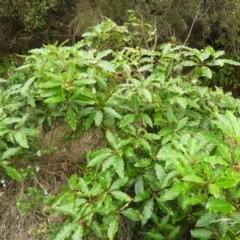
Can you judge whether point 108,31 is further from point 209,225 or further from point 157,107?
point 209,225

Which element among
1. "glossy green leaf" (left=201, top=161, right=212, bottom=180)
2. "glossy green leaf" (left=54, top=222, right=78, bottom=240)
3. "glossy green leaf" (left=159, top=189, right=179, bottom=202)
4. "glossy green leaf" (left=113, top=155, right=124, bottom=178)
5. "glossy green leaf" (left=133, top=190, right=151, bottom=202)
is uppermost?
"glossy green leaf" (left=201, top=161, right=212, bottom=180)

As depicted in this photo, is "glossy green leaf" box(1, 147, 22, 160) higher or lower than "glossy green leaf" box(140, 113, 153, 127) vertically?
lower

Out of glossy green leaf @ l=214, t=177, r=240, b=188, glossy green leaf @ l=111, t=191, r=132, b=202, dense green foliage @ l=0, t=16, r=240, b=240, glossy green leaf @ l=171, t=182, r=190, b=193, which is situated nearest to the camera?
A: glossy green leaf @ l=214, t=177, r=240, b=188

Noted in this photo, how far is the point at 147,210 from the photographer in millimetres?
1707

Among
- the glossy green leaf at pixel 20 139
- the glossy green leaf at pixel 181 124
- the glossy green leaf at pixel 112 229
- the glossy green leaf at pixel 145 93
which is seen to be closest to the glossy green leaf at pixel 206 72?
the glossy green leaf at pixel 181 124

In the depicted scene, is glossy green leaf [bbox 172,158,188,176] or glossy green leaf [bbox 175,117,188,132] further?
glossy green leaf [bbox 175,117,188,132]

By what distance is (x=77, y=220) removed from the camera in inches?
62.8

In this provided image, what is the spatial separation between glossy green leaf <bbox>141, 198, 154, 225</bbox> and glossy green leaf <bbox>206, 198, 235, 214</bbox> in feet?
1.55

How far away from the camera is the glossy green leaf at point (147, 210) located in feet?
5.56

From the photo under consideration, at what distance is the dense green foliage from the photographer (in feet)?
4.99

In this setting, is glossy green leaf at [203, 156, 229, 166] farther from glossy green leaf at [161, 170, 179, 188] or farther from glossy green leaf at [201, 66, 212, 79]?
glossy green leaf at [201, 66, 212, 79]

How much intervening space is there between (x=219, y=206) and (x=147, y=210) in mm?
502

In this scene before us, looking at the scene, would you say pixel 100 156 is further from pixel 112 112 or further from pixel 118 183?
pixel 112 112

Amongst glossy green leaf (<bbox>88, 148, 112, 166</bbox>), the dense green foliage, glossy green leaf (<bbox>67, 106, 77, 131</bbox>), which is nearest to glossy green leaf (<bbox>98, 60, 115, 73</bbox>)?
the dense green foliage
